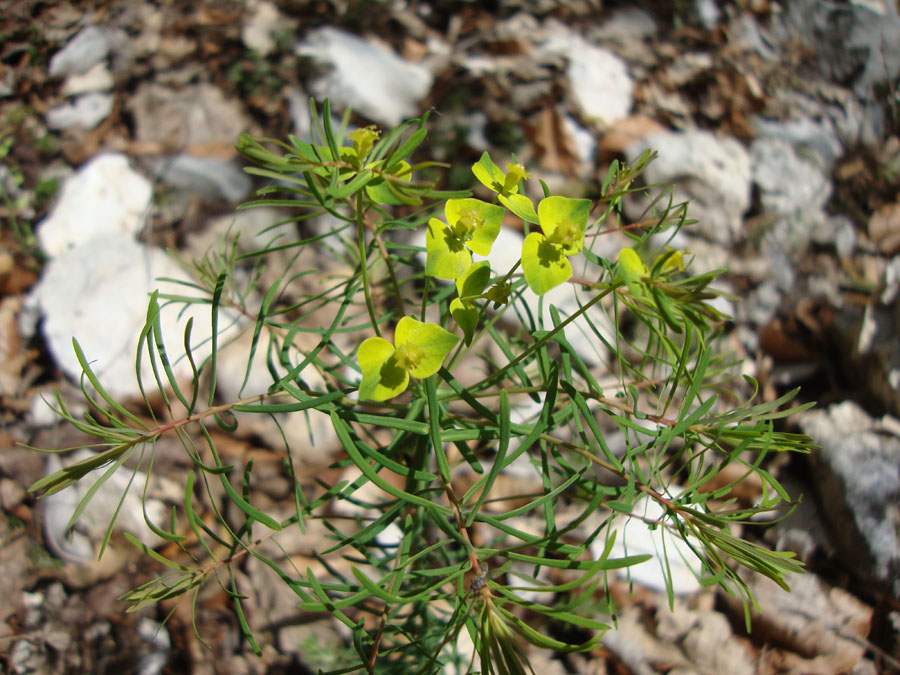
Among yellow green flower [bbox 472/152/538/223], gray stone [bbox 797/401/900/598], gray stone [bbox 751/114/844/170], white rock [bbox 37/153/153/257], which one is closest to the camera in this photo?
yellow green flower [bbox 472/152/538/223]

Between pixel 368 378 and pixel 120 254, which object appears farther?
pixel 120 254

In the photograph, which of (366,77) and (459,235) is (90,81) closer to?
(366,77)

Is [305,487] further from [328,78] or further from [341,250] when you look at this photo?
[328,78]

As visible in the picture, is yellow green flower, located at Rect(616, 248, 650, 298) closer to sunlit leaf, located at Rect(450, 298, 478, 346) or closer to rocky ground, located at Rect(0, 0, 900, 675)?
sunlit leaf, located at Rect(450, 298, 478, 346)

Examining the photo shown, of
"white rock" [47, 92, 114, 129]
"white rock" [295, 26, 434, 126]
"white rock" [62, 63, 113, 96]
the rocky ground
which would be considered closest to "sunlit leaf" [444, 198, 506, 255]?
the rocky ground

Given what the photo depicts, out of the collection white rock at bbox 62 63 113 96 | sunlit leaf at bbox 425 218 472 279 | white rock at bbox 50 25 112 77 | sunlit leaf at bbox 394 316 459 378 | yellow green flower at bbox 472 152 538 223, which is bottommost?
white rock at bbox 62 63 113 96

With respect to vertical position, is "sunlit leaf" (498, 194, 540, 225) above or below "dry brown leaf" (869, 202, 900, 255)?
above

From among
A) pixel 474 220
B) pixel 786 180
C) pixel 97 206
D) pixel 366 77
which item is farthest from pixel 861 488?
pixel 97 206

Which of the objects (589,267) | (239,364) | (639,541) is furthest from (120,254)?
(639,541)
